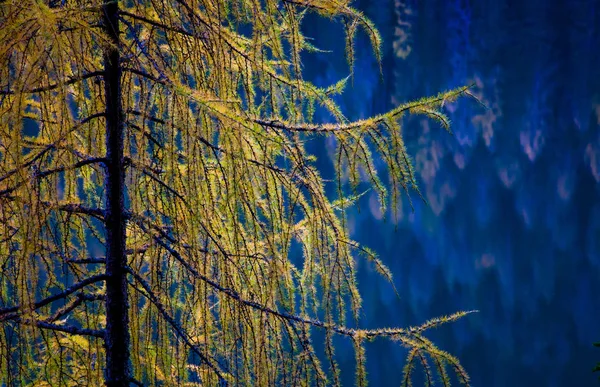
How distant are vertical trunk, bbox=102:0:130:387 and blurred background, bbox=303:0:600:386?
655 centimetres

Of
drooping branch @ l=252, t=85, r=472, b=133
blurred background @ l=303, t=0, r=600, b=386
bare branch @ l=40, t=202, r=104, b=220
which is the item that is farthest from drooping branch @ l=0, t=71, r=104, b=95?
blurred background @ l=303, t=0, r=600, b=386

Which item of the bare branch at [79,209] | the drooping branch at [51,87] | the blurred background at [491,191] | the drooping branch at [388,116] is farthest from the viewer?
the blurred background at [491,191]

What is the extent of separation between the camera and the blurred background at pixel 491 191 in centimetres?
762

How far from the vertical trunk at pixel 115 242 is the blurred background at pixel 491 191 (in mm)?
6545

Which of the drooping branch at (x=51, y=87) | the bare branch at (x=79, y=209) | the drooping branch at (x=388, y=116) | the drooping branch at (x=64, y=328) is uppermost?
the drooping branch at (x=51, y=87)

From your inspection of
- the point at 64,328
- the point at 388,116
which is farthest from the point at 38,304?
the point at 388,116

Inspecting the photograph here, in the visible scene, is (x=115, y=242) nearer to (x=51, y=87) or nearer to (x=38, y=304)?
Result: (x=38, y=304)

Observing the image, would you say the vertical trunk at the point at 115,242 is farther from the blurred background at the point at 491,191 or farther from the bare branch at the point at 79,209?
the blurred background at the point at 491,191

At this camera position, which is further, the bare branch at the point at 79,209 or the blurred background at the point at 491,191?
the blurred background at the point at 491,191

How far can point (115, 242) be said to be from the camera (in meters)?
1.24

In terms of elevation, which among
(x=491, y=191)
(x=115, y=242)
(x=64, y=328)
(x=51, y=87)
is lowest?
(x=64, y=328)

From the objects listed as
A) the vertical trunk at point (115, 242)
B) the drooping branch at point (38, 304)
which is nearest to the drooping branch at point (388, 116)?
the vertical trunk at point (115, 242)

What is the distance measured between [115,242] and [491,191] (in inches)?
290

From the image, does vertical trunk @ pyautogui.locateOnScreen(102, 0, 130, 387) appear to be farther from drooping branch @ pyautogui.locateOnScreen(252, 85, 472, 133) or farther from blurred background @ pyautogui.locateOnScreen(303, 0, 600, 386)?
blurred background @ pyautogui.locateOnScreen(303, 0, 600, 386)
